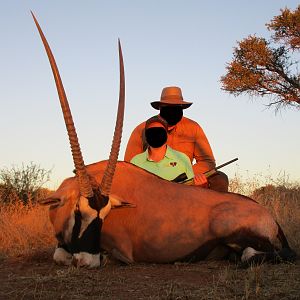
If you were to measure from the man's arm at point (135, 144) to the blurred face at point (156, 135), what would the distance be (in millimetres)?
937

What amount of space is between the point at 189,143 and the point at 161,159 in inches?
49.6

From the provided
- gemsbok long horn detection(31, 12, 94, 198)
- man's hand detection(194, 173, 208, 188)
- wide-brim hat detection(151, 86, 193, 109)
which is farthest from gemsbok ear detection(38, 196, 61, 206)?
wide-brim hat detection(151, 86, 193, 109)

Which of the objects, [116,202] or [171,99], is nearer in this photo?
[116,202]

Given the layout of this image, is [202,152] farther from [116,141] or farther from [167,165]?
[116,141]

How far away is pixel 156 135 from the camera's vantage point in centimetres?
588

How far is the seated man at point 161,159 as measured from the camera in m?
5.86

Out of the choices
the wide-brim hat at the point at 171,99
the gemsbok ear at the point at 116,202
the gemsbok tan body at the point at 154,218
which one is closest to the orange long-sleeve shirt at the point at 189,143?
the wide-brim hat at the point at 171,99

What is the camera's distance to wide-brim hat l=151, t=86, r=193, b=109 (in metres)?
7.04

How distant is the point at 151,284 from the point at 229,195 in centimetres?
168

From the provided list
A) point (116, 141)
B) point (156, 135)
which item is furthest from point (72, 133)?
point (156, 135)

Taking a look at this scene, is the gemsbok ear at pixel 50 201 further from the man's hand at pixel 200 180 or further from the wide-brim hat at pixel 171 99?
the wide-brim hat at pixel 171 99

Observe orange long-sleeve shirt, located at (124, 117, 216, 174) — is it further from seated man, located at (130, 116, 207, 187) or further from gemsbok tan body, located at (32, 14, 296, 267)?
gemsbok tan body, located at (32, 14, 296, 267)

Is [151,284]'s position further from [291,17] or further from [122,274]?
[291,17]

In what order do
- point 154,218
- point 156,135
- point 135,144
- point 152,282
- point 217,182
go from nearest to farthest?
point 152,282, point 154,218, point 156,135, point 217,182, point 135,144
